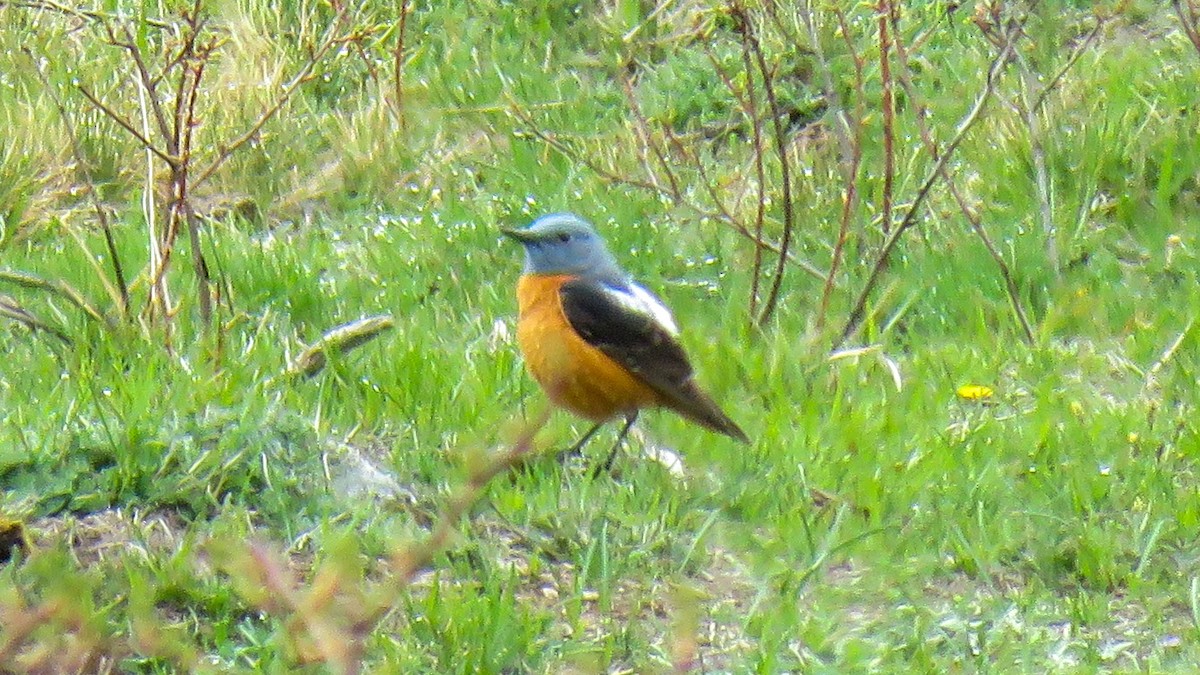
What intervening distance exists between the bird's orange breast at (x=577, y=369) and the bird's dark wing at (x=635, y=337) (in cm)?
3

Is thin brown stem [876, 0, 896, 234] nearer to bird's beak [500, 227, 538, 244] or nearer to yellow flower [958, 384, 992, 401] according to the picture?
yellow flower [958, 384, 992, 401]

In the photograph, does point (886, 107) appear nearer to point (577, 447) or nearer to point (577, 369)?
point (577, 369)

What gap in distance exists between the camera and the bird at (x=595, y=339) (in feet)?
16.6

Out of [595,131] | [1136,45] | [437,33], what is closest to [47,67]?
[437,33]

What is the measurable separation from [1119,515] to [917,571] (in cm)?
62

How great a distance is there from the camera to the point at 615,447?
16.6 ft

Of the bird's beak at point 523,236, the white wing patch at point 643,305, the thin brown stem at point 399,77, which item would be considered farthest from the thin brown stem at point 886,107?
the thin brown stem at point 399,77

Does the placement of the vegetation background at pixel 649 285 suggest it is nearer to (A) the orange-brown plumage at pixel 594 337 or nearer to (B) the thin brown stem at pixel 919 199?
(B) the thin brown stem at pixel 919 199

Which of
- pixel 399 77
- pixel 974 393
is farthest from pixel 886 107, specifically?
pixel 399 77

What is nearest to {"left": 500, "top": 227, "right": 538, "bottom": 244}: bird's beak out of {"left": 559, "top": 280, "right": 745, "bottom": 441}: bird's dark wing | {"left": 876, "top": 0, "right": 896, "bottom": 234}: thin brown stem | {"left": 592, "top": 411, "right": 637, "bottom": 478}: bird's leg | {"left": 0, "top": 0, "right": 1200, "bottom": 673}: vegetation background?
{"left": 559, "top": 280, "right": 745, "bottom": 441}: bird's dark wing

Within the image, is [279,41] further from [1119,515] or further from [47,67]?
[1119,515]

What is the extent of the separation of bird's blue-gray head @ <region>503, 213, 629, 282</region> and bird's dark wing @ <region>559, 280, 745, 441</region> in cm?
10

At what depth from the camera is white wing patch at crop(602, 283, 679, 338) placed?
17.7 ft

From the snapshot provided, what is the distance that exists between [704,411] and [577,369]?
39 centimetres
